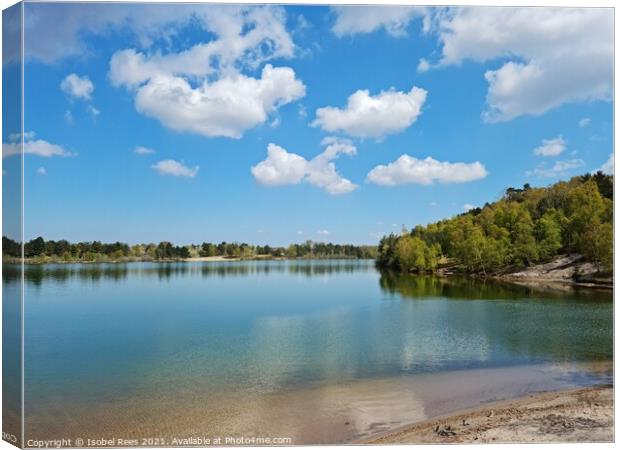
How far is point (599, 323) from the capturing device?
15.7 metres

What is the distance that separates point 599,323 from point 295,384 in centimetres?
1161

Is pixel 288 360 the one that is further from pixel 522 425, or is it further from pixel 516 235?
pixel 516 235

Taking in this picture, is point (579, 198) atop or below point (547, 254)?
atop

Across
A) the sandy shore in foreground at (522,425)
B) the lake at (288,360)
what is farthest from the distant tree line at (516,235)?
the sandy shore in foreground at (522,425)

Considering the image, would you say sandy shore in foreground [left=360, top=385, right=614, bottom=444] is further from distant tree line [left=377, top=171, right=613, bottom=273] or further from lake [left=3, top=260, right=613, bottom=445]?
distant tree line [left=377, top=171, right=613, bottom=273]

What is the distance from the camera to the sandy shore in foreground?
648cm

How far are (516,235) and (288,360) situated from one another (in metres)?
29.2

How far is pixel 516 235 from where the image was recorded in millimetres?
35625

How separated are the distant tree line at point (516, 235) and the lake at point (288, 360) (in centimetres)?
539

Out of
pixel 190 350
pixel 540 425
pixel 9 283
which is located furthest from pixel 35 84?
pixel 540 425

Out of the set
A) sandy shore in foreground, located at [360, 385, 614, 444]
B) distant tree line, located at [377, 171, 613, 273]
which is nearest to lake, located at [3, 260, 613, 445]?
sandy shore in foreground, located at [360, 385, 614, 444]

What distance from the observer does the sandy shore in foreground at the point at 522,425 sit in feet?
21.2

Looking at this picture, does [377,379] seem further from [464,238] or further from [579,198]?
[464,238]

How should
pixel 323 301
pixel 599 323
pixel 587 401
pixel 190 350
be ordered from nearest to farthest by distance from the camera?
pixel 587 401, pixel 190 350, pixel 599 323, pixel 323 301
